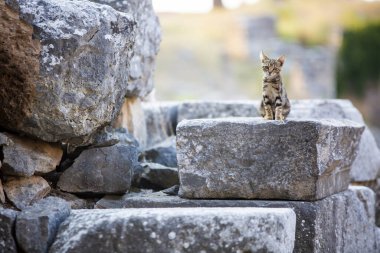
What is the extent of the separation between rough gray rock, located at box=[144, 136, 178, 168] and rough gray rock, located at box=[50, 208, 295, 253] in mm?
2052

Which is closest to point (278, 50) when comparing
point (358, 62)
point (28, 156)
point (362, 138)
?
point (358, 62)

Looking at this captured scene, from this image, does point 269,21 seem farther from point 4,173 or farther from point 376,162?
point 4,173

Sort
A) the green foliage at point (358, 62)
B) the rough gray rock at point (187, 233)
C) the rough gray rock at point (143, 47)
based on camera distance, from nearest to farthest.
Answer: the rough gray rock at point (187, 233) < the rough gray rock at point (143, 47) < the green foliage at point (358, 62)

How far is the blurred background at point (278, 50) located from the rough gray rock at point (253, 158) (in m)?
12.5

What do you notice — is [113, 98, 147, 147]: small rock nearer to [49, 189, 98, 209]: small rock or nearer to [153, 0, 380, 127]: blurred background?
[49, 189, 98, 209]: small rock

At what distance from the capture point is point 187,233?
397 centimetres

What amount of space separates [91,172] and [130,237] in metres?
1.17

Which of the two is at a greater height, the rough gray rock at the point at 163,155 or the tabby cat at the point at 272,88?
the tabby cat at the point at 272,88

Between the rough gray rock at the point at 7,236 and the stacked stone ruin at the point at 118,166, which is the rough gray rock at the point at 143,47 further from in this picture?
the rough gray rock at the point at 7,236

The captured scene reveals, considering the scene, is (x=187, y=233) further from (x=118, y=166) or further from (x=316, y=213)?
(x=118, y=166)

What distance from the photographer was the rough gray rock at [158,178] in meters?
5.55

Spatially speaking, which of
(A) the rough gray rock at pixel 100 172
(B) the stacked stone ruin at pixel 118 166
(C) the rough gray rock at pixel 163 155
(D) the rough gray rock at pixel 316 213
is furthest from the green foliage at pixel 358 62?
(A) the rough gray rock at pixel 100 172

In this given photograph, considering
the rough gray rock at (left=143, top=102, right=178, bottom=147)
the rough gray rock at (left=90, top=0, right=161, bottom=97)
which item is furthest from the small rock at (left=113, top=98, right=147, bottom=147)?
the rough gray rock at (left=143, top=102, right=178, bottom=147)

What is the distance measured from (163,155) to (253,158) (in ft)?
4.69
